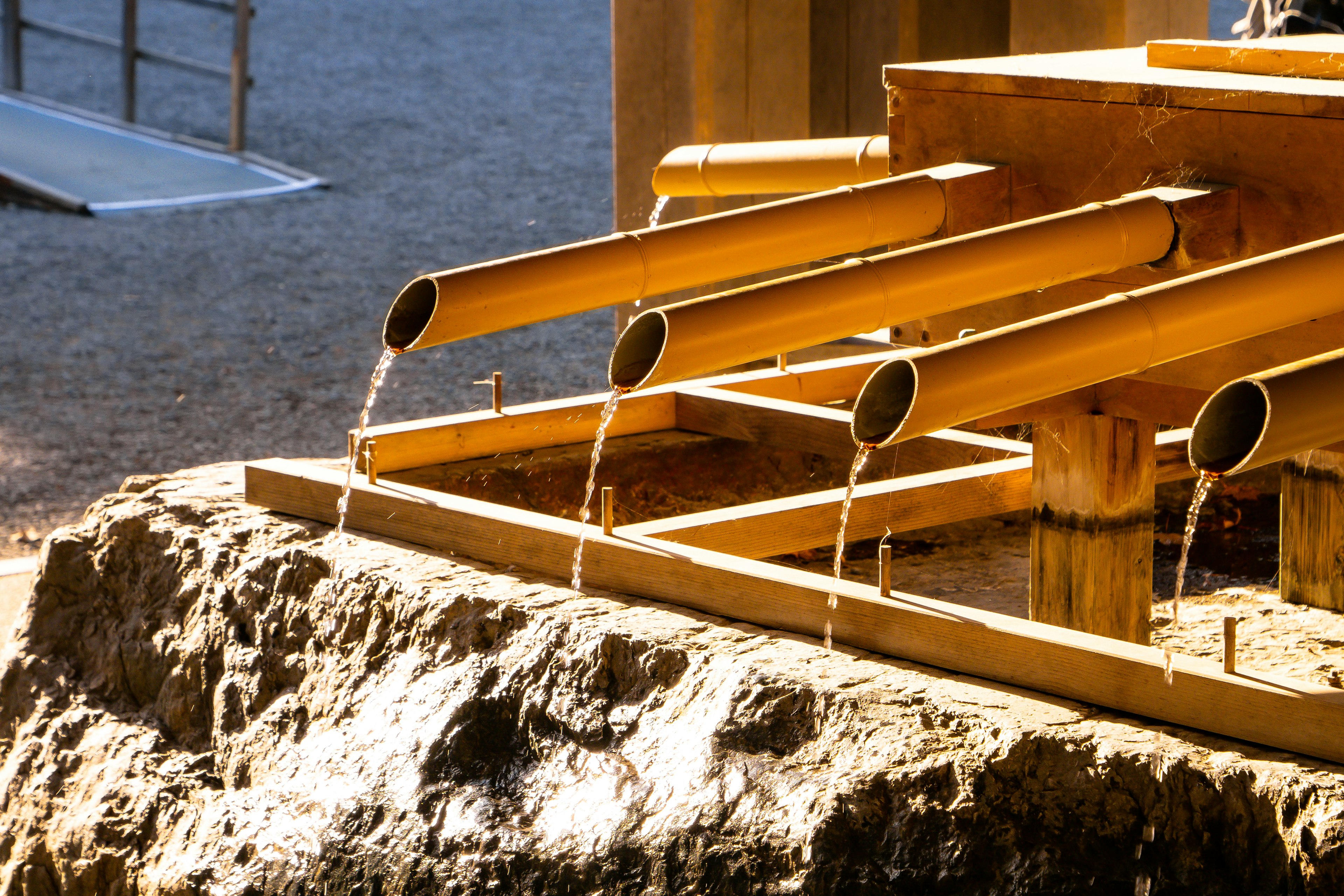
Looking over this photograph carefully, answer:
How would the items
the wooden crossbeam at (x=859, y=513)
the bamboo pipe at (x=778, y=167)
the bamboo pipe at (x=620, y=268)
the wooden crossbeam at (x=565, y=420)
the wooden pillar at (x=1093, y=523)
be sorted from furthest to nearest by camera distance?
the wooden crossbeam at (x=565, y=420)
the bamboo pipe at (x=778, y=167)
the wooden crossbeam at (x=859, y=513)
the wooden pillar at (x=1093, y=523)
the bamboo pipe at (x=620, y=268)

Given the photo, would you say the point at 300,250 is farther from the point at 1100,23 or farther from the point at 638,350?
the point at 638,350

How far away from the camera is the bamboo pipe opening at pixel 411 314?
8.09ft

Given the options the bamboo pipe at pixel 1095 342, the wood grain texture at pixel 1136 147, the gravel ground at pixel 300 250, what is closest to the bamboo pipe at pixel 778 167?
the wood grain texture at pixel 1136 147

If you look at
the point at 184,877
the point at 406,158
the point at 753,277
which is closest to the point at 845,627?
the point at 184,877

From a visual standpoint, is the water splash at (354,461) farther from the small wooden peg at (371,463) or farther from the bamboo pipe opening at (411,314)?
the bamboo pipe opening at (411,314)

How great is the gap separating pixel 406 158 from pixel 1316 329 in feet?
45.3

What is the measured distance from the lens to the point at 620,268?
2.48 metres

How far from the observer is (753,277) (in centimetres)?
641

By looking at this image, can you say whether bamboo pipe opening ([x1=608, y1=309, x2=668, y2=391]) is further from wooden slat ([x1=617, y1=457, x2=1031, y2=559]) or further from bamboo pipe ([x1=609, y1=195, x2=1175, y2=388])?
wooden slat ([x1=617, y1=457, x2=1031, y2=559])

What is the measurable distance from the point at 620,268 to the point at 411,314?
1.00 feet

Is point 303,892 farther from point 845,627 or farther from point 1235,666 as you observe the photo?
point 1235,666

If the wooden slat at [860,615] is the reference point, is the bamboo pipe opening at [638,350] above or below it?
above

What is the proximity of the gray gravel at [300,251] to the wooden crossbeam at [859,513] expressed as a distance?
4.24 meters

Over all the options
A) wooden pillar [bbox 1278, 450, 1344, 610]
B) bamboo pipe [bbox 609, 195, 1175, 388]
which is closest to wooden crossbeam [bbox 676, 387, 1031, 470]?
wooden pillar [bbox 1278, 450, 1344, 610]
